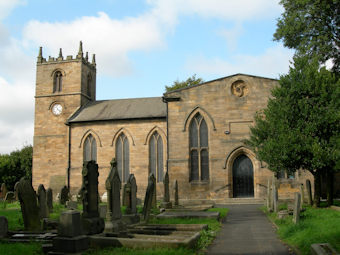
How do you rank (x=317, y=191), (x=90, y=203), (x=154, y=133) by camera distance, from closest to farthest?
(x=90, y=203) < (x=317, y=191) < (x=154, y=133)

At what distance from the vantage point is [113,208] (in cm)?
1195

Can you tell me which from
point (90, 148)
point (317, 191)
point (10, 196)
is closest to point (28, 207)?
point (317, 191)

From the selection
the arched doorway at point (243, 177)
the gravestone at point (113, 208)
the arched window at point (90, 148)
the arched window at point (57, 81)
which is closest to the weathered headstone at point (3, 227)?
the gravestone at point (113, 208)

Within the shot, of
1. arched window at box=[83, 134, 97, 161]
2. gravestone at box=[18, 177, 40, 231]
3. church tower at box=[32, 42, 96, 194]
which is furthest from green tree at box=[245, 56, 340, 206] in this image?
church tower at box=[32, 42, 96, 194]

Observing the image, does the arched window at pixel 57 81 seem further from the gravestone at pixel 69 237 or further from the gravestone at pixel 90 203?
the gravestone at pixel 69 237

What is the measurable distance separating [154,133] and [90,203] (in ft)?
67.0

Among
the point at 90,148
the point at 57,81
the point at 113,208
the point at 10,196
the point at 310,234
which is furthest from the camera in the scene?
the point at 57,81

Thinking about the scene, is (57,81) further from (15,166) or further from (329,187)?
(329,187)

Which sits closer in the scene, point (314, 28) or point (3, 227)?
point (3, 227)

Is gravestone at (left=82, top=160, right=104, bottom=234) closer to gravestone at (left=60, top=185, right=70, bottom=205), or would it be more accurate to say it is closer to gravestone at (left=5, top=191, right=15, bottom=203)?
gravestone at (left=60, top=185, right=70, bottom=205)

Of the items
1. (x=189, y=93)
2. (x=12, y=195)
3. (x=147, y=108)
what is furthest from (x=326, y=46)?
(x=12, y=195)

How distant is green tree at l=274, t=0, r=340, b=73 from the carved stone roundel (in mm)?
4486

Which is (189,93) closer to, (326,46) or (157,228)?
(326,46)

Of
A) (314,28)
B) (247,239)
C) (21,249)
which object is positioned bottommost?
(247,239)
